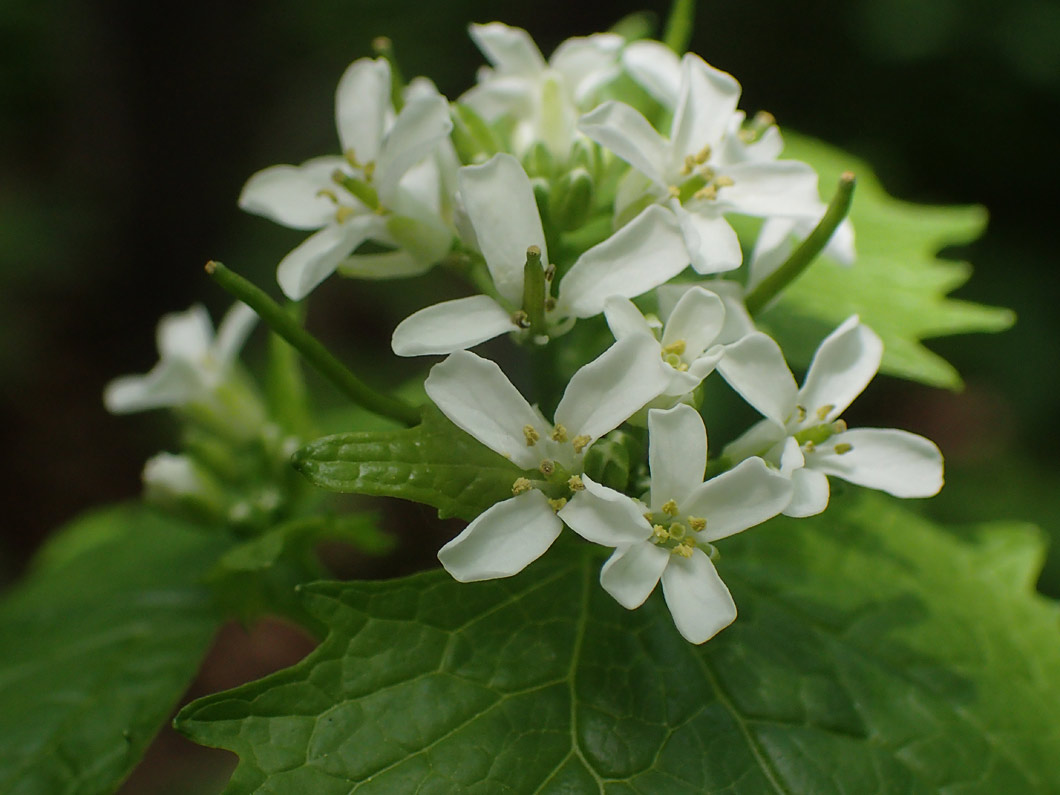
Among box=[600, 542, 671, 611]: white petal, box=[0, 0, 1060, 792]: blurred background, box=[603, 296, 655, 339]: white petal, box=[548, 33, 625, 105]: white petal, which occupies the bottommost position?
box=[0, 0, 1060, 792]: blurred background

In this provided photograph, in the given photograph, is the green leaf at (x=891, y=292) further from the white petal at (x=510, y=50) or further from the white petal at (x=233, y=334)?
the white petal at (x=233, y=334)

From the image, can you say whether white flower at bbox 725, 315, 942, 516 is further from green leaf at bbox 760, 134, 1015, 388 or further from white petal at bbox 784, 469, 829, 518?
green leaf at bbox 760, 134, 1015, 388

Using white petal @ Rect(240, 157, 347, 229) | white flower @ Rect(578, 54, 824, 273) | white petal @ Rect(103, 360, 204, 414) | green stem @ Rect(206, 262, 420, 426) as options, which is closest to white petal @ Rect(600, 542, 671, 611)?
green stem @ Rect(206, 262, 420, 426)

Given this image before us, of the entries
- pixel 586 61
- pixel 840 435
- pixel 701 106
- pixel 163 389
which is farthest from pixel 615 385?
pixel 163 389

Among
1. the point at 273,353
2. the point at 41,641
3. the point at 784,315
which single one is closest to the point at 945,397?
the point at 784,315

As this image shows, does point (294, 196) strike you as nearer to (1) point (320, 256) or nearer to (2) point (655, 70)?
(1) point (320, 256)

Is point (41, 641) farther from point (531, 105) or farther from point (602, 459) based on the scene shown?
point (531, 105)

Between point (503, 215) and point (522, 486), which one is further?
point (503, 215)
